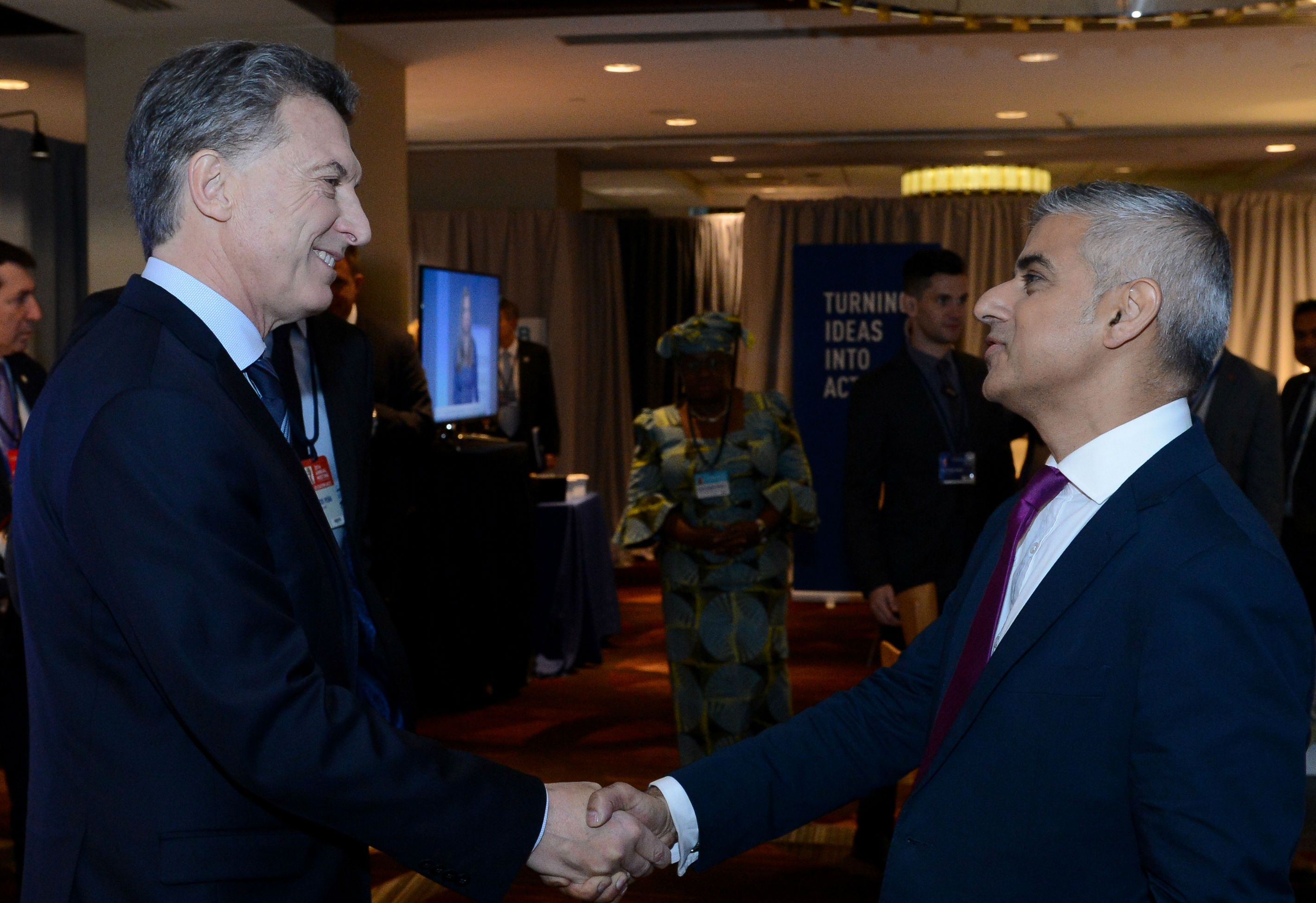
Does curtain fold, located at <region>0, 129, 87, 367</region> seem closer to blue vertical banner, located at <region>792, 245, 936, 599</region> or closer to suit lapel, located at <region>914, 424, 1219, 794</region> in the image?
blue vertical banner, located at <region>792, 245, 936, 599</region>

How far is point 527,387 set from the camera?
7.73 m

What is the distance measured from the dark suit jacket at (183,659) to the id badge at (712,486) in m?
2.41

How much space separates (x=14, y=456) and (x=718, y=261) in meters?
8.75

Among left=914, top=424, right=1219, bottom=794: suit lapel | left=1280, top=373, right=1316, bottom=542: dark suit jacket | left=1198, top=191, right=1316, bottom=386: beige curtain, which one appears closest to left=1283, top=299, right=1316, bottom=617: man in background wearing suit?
left=1280, top=373, right=1316, bottom=542: dark suit jacket

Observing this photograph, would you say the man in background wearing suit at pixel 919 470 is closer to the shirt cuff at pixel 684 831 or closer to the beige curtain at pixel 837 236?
the shirt cuff at pixel 684 831

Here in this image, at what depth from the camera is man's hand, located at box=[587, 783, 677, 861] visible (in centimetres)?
163

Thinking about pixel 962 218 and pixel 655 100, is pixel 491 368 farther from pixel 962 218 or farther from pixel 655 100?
pixel 962 218

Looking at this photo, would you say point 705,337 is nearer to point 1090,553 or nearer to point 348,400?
point 348,400

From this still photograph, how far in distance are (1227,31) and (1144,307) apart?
4865 mm

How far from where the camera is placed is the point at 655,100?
23.3 ft

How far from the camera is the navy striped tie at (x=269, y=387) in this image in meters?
1.54

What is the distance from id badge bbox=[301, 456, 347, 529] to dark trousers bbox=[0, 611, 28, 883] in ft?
3.46

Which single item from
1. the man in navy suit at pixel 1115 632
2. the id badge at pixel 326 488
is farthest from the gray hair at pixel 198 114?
the id badge at pixel 326 488

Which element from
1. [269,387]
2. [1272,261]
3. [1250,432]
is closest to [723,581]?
[1250,432]
